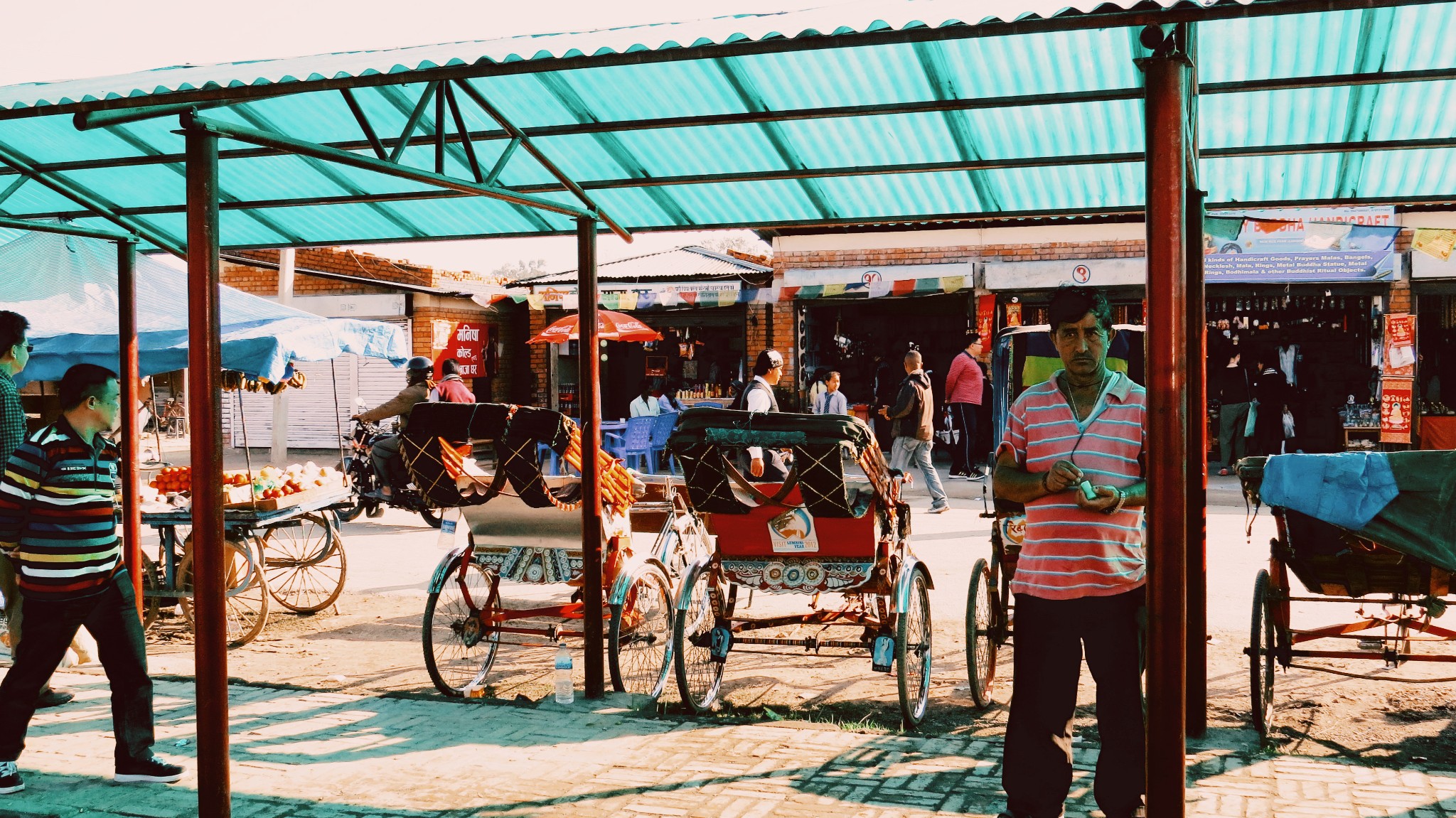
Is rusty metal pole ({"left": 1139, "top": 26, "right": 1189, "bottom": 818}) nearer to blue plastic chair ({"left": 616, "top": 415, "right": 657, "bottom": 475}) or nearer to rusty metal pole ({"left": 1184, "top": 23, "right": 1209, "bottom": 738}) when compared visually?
rusty metal pole ({"left": 1184, "top": 23, "right": 1209, "bottom": 738})

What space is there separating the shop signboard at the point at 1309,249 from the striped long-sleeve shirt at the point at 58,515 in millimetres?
14764

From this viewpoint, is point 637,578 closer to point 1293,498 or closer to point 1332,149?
point 1293,498

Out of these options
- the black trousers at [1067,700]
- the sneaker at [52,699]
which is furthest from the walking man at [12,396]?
the black trousers at [1067,700]

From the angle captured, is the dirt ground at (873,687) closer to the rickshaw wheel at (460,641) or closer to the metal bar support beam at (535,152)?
the rickshaw wheel at (460,641)

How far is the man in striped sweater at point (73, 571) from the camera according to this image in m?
4.88

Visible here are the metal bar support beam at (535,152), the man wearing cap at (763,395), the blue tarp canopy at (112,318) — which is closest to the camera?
the metal bar support beam at (535,152)

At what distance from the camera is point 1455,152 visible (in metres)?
6.26

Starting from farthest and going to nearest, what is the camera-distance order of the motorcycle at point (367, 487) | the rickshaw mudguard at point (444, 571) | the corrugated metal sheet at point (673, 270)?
the corrugated metal sheet at point (673, 270)
the motorcycle at point (367, 487)
the rickshaw mudguard at point (444, 571)

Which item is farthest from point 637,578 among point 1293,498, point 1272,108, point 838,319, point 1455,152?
point 838,319

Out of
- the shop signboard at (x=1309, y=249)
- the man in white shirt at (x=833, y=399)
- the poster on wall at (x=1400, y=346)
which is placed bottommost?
the man in white shirt at (x=833, y=399)

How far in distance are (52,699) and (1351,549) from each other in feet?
22.3

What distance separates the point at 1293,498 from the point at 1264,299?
45.9 ft

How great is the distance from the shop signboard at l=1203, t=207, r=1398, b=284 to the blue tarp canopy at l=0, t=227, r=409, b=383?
12.5 m

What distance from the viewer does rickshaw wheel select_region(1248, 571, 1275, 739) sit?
531 centimetres
